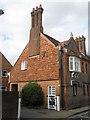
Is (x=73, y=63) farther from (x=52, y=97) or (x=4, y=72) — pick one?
(x=4, y=72)

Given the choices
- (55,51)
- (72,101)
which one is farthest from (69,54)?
(72,101)

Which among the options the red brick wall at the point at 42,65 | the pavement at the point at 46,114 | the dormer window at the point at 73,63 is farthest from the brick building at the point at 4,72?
the dormer window at the point at 73,63

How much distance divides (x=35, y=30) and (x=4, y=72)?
1231cm

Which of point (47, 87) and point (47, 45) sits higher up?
point (47, 45)

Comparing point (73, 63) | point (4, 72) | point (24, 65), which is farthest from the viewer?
point (4, 72)

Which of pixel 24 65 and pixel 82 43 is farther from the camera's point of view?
pixel 82 43

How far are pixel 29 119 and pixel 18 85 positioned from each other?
11331mm

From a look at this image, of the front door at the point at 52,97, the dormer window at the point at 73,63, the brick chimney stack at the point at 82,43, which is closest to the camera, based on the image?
the front door at the point at 52,97

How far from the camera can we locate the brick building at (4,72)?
27966 mm

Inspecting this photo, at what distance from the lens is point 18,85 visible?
22.1m

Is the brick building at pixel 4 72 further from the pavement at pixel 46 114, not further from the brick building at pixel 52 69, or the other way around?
the pavement at pixel 46 114

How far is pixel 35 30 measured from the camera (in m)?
20.8

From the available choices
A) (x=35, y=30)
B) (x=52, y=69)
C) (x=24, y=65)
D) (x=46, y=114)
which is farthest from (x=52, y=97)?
(x=35, y=30)

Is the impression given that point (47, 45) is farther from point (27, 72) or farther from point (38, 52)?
point (27, 72)
